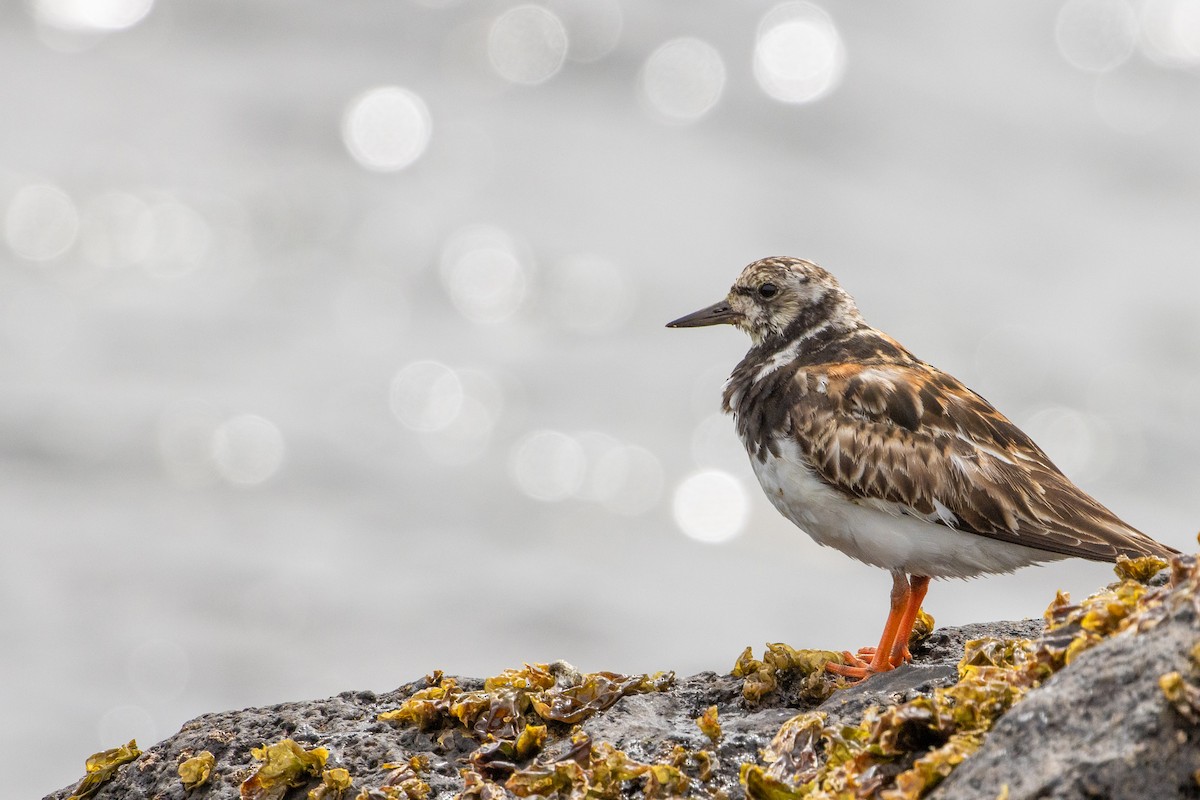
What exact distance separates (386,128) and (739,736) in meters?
16.5

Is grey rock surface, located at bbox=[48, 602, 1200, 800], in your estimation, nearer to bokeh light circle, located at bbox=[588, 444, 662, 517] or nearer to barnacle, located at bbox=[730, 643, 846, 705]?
barnacle, located at bbox=[730, 643, 846, 705]

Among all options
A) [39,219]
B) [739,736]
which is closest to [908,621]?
[739,736]

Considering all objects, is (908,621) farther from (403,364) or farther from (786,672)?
(403,364)

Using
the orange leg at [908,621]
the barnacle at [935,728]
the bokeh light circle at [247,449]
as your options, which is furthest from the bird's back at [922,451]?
the bokeh light circle at [247,449]

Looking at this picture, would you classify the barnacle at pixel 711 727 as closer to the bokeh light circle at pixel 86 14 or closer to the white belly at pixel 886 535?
the white belly at pixel 886 535

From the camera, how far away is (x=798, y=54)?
21.2 m

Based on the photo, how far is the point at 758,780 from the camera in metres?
3.60

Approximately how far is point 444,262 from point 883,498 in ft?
39.1

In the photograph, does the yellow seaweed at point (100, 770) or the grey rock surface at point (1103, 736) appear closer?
the grey rock surface at point (1103, 736)

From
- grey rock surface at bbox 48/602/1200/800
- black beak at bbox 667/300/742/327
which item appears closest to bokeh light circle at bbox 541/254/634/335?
black beak at bbox 667/300/742/327

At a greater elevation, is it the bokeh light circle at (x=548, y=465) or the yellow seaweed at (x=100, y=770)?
the bokeh light circle at (x=548, y=465)

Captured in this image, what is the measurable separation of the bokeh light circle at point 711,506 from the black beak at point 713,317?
21.6 feet

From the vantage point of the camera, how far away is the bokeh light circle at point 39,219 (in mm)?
17016

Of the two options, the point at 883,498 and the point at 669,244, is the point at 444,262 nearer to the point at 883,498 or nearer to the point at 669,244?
the point at 669,244
